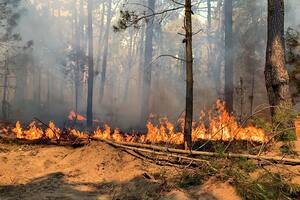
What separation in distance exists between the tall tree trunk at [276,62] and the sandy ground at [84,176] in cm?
401

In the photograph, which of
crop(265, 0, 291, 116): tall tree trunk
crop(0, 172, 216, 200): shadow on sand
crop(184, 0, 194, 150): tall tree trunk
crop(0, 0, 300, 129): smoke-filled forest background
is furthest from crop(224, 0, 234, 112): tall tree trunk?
crop(0, 172, 216, 200): shadow on sand

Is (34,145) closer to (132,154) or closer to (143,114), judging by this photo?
(132,154)

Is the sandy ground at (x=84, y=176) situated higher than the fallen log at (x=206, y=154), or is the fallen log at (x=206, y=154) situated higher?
the fallen log at (x=206, y=154)

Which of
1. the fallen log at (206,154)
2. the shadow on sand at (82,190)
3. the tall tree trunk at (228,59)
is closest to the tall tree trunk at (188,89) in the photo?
the fallen log at (206,154)

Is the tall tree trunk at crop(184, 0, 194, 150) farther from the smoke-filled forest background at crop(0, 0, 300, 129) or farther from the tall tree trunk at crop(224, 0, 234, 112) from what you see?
the tall tree trunk at crop(224, 0, 234, 112)

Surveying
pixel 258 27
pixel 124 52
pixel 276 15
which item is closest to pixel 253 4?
pixel 258 27

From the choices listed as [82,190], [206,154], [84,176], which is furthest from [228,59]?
[82,190]

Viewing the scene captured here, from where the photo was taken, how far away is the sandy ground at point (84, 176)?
573cm

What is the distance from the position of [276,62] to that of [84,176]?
5.84 m

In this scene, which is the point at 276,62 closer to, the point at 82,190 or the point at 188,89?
the point at 188,89

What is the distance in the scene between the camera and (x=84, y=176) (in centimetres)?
673

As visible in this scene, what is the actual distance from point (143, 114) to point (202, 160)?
63.3 feet

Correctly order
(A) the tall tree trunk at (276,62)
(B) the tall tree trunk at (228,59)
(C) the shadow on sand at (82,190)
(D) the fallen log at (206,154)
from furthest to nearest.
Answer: (B) the tall tree trunk at (228,59) → (A) the tall tree trunk at (276,62) → (D) the fallen log at (206,154) → (C) the shadow on sand at (82,190)

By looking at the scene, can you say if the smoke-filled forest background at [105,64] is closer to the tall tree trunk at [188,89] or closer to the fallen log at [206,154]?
the tall tree trunk at [188,89]
